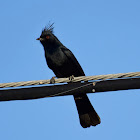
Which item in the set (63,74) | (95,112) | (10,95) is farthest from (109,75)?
(63,74)

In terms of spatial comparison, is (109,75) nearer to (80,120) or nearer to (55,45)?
(80,120)

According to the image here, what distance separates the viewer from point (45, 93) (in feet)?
13.4

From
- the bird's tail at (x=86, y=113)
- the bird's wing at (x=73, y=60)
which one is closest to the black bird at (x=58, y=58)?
the bird's wing at (x=73, y=60)

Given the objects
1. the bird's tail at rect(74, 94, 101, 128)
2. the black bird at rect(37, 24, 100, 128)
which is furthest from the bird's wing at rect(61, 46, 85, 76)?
the bird's tail at rect(74, 94, 101, 128)

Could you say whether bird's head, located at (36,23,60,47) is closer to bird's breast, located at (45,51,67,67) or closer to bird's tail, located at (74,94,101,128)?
bird's breast, located at (45,51,67,67)

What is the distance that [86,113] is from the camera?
5738 millimetres

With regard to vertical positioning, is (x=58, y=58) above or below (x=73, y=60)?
above

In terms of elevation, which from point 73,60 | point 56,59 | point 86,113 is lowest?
point 86,113

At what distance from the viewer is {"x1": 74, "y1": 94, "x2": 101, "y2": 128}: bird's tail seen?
18.4ft

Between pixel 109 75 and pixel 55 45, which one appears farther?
pixel 55 45

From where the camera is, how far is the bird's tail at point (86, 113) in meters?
5.61

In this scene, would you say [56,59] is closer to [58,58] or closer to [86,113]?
[58,58]

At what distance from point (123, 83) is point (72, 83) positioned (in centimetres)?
70

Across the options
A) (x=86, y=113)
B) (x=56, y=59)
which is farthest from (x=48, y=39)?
(x=86, y=113)
